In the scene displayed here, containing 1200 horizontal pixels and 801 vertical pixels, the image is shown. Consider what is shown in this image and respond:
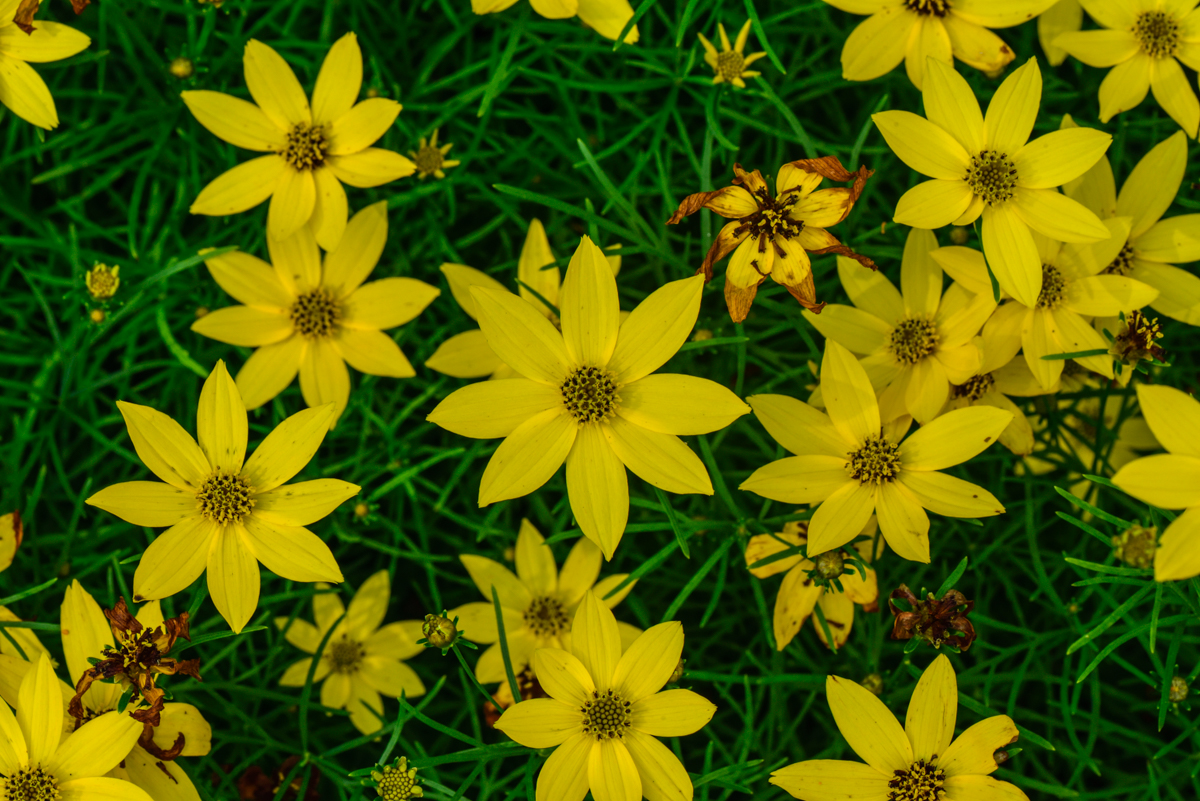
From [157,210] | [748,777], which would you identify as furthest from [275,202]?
[748,777]

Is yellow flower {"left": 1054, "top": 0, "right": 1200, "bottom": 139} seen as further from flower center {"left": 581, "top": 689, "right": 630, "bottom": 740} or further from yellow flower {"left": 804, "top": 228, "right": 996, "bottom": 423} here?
flower center {"left": 581, "top": 689, "right": 630, "bottom": 740}

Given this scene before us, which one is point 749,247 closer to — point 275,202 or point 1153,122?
point 275,202

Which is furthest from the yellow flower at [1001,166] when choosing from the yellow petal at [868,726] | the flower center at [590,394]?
the yellow petal at [868,726]

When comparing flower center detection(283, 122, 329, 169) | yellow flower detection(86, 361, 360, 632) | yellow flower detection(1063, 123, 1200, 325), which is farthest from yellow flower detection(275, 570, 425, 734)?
yellow flower detection(1063, 123, 1200, 325)

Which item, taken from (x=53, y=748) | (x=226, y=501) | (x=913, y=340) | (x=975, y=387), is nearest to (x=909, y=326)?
(x=913, y=340)

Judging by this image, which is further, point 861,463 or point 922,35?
point 922,35

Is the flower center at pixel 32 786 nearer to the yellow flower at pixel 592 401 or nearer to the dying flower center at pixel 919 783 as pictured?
the yellow flower at pixel 592 401

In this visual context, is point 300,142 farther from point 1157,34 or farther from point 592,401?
point 1157,34
